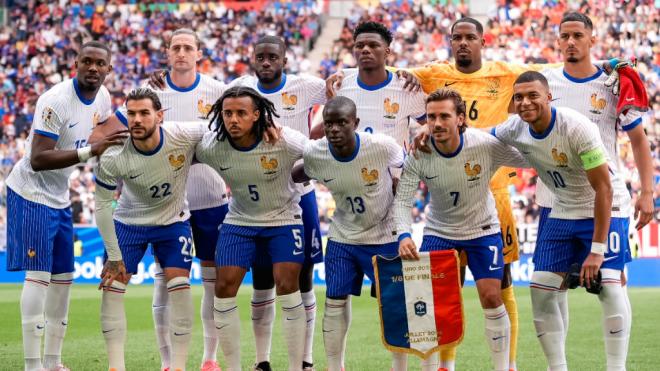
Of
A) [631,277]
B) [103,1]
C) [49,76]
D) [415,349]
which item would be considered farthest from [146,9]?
[415,349]

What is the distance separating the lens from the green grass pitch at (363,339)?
9.11 m

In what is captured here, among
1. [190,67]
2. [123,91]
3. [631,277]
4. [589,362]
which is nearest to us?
[190,67]

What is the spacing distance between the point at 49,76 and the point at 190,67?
21277 mm

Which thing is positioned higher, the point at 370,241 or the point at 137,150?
the point at 137,150

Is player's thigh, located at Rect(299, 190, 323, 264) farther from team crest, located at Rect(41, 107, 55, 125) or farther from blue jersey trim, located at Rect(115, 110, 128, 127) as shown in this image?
team crest, located at Rect(41, 107, 55, 125)

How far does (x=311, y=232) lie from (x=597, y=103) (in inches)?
95.6

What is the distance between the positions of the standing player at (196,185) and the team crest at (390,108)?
1.40 m

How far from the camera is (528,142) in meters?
6.98

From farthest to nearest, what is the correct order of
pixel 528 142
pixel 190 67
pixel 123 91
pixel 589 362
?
pixel 123 91
pixel 589 362
pixel 190 67
pixel 528 142

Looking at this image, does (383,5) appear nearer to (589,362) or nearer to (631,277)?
(631,277)

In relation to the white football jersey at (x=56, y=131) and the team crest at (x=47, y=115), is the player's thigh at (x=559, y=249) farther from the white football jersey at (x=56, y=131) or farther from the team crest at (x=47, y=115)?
the team crest at (x=47, y=115)

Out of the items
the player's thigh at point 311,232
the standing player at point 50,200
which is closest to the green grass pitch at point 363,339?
the standing player at point 50,200

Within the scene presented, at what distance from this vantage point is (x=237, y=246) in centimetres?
747

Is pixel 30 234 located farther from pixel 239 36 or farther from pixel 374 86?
pixel 239 36
